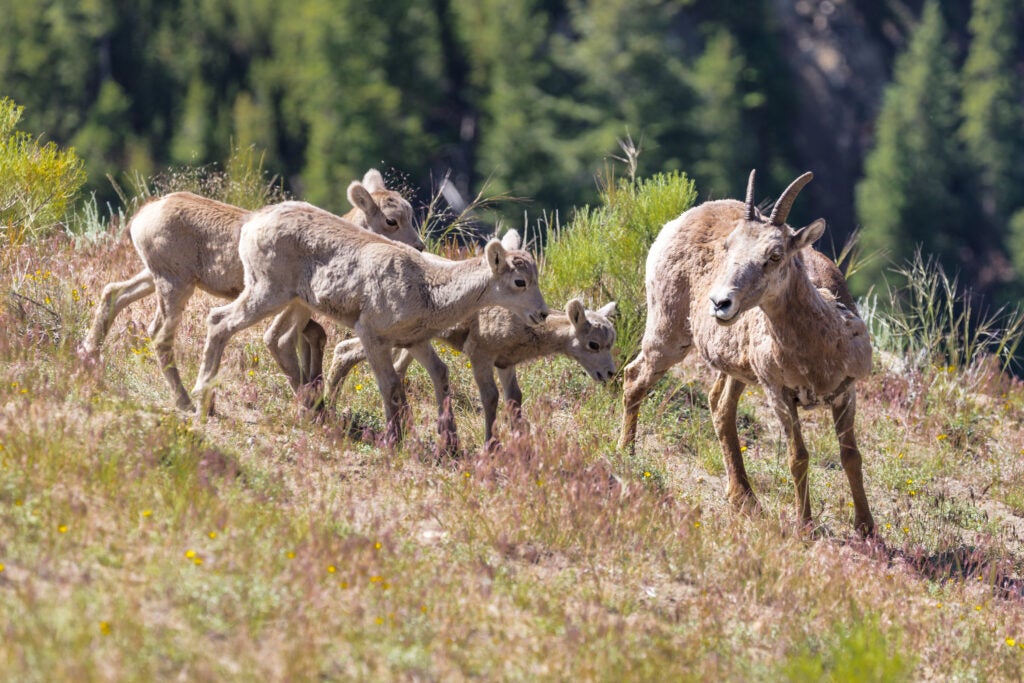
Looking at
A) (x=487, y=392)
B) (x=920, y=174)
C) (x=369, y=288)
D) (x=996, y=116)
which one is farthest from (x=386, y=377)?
(x=996, y=116)

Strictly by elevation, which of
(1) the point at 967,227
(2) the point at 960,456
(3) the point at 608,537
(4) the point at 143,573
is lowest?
(1) the point at 967,227

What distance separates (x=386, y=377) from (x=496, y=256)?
0.95 m

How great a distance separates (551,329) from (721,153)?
48.2 meters

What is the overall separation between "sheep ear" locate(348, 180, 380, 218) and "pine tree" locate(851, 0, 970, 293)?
44.9 m

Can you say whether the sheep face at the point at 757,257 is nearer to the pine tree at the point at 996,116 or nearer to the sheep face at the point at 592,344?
the sheep face at the point at 592,344

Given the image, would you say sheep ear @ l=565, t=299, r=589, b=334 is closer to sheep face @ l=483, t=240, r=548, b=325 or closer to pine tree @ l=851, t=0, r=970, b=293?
sheep face @ l=483, t=240, r=548, b=325

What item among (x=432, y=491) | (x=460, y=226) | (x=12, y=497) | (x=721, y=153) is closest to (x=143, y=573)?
(x=12, y=497)

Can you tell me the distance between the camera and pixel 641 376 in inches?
380

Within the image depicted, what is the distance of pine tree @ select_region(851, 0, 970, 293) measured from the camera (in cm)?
5438

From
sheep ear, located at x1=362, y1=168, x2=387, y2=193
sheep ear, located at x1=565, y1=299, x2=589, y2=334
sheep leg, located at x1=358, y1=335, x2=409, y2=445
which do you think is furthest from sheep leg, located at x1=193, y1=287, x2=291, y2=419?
sheep ear, located at x1=362, y1=168, x2=387, y2=193

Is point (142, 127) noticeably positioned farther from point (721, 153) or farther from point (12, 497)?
point (12, 497)

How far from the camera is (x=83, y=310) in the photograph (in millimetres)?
9898

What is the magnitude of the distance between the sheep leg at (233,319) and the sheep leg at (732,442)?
279cm

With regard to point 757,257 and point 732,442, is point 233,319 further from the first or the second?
point 732,442
